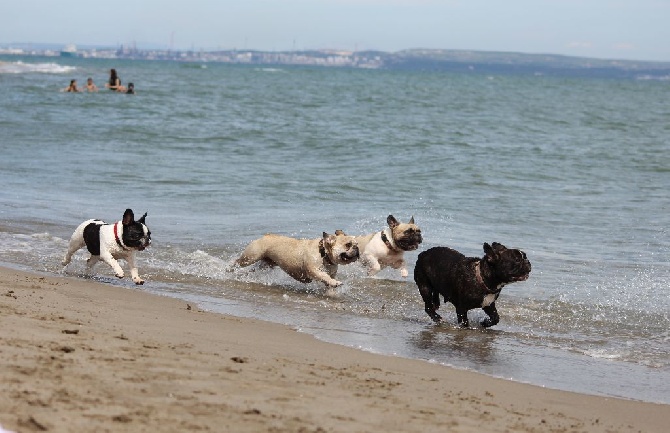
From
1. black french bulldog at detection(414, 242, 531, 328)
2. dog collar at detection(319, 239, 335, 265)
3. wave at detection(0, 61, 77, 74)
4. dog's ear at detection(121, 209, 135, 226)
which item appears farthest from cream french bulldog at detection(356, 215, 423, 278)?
wave at detection(0, 61, 77, 74)

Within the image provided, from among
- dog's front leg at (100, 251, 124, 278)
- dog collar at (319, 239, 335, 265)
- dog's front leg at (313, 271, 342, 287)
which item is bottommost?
dog's front leg at (313, 271, 342, 287)

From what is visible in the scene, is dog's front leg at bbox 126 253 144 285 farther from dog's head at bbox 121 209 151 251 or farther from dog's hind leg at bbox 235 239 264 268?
dog's hind leg at bbox 235 239 264 268

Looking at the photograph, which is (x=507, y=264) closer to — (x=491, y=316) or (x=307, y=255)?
(x=491, y=316)

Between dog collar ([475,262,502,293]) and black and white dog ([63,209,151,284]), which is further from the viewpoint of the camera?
black and white dog ([63,209,151,284])

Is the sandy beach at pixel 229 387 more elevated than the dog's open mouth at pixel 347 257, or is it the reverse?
the sandy beach at pixel 229 387

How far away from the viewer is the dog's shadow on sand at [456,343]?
7812mm

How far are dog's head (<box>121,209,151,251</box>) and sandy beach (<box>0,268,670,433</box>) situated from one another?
7.09 feet

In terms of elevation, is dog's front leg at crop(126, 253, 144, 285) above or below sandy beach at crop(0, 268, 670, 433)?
below

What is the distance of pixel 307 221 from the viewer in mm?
15250

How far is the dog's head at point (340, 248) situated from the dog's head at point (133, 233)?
1958mm

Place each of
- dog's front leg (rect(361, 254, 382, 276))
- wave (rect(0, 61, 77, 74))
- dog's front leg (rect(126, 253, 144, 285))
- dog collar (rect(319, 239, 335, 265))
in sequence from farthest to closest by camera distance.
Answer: wave (rect(0, 61, 77, 74))
dog's front leg (rect(361, 254, 382, 276))
dog collar (rect(319, 239, 335, 265))
dog's front leg (rect(126, 253, 144, 285))

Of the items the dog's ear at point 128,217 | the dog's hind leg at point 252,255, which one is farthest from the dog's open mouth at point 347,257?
the dog's ear at point 128,217

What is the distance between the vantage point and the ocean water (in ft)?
28.6

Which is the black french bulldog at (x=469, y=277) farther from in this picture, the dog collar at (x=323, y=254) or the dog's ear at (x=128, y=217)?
Result: the dog's ear at (x=128, y=217)
